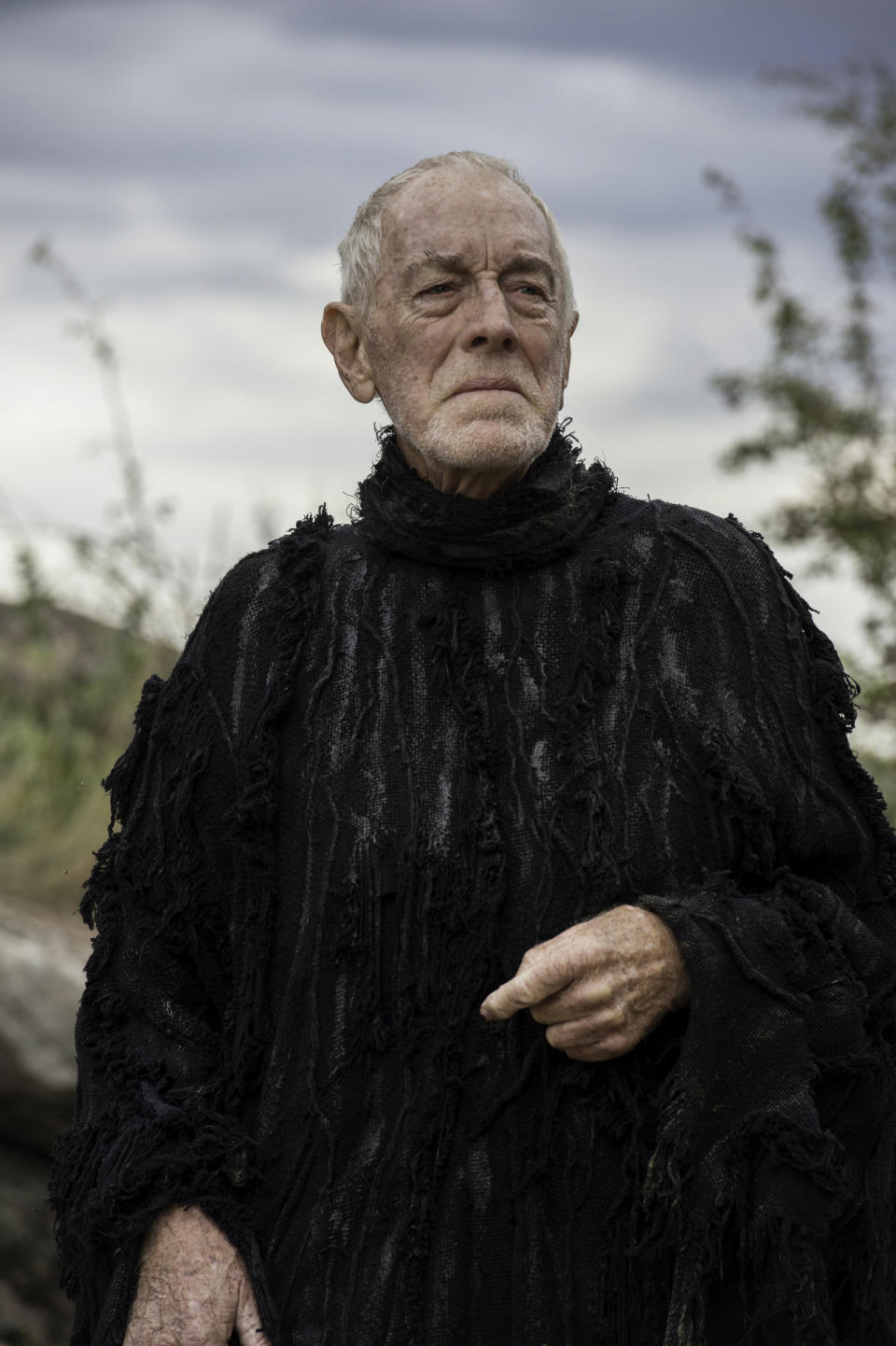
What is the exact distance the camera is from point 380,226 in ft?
7.77

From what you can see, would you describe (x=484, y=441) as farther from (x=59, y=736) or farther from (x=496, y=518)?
(x=59, y=736)

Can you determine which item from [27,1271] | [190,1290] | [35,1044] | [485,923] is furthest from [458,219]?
[27,1271]

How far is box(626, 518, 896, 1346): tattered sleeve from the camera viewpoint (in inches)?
74.5

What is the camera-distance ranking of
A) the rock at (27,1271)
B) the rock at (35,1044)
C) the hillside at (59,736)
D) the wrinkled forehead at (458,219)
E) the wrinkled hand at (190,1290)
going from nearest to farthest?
1. the wrinkled hand at (190,1290)
2. the wrinkled forehead at (458,219)
3. the rock at (27,1271)
4. the rock at (35,1044)
5. the hillside at (59,736)

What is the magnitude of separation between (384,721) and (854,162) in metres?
5.73

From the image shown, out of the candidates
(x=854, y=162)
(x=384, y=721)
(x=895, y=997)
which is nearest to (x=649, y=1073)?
(x=895, y=997)

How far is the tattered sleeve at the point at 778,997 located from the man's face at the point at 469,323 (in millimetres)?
285

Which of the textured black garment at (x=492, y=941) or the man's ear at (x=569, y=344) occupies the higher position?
the man's ear at (x=569, y=344)

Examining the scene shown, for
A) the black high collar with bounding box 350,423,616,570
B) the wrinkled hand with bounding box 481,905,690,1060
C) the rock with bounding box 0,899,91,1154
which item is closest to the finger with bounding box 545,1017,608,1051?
the wrinkled hand with bounding box 481,905,690,1060

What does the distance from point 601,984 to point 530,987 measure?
93mm

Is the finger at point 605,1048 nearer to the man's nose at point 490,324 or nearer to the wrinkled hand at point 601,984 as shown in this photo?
the wrinkled hand at point 601,984

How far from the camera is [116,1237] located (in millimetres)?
2041

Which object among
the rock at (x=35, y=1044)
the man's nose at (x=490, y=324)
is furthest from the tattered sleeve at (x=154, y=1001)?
the rock at (x=35, y=1044)

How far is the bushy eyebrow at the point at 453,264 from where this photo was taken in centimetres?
228
